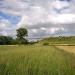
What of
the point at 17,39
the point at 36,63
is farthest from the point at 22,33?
the point at 36,63

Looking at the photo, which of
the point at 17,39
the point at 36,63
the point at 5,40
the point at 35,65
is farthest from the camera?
the point at 17,39

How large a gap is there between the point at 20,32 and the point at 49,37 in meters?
30.3

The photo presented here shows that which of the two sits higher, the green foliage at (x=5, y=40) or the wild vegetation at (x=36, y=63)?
the wild vegetation at (x=36, y=63)

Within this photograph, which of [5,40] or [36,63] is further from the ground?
[36,63]

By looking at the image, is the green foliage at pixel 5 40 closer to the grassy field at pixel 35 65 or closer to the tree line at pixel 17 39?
the tree line at pixel 17 39

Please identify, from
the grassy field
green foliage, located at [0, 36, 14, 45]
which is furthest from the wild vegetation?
green foliage, located at [0, 36, 14, 45]

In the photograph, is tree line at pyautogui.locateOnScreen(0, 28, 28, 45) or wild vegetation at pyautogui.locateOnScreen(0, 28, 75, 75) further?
tree line at pyautogui.locateOnScreen(0, 28, 28, 45)

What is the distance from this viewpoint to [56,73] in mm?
10375

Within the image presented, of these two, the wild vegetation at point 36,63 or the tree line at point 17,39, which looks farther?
the tree line at point 17,39

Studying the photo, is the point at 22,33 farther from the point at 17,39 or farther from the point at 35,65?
the point at 35,65

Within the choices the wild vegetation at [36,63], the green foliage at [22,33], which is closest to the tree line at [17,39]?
the green foliage at [22,33]

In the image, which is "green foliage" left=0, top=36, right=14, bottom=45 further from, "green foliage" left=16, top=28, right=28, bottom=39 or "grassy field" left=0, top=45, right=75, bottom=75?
"grassy field" left=0, top=45, right=75, bottom=75

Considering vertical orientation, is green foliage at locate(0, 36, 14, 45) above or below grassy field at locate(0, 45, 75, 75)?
below

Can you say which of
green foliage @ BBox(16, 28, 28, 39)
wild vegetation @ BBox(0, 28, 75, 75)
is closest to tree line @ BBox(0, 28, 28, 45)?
green foliage @ BBox(16, 28, 28, 39)
